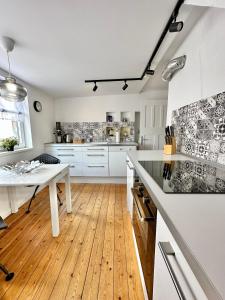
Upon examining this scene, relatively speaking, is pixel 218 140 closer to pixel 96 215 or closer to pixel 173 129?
pixel 173 129

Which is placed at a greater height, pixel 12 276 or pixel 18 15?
pixel 18 15

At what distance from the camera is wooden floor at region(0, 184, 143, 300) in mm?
1217

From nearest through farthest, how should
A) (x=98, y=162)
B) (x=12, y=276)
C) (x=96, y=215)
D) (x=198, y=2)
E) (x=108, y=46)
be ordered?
(x=198, y=2) → (x=12, y=276) → (x=108, y=46) → (x=96, y=215) → (x=98, y=162)

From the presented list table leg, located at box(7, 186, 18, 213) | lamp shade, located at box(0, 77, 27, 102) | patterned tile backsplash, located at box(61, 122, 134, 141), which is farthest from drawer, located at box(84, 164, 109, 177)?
lamp shade, located at box(0, 77, 27, 102)

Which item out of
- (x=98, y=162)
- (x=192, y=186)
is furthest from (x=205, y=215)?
(x=98, y=162)

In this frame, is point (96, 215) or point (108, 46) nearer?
point (108, 46)

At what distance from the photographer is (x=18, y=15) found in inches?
46.4

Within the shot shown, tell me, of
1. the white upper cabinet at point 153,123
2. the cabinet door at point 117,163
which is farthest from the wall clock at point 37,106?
the white upper cabinet at point 153,123

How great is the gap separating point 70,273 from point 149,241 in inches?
37.0

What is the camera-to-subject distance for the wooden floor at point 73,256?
1.22 meters

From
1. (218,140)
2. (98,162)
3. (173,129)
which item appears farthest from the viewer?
(98,162)

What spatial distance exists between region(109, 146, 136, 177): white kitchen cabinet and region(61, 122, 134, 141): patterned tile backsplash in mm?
664

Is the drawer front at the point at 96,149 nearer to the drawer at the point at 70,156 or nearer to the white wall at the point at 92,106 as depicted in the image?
the drawer at the point at 70,156

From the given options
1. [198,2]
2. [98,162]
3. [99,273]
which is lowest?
[99,273]
